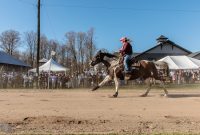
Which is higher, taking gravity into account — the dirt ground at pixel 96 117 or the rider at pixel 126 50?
the rider at pixel 126 50

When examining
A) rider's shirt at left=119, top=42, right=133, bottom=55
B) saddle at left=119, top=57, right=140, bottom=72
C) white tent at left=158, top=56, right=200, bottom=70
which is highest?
white tent at left=158, top=56, right=200, bottom=70

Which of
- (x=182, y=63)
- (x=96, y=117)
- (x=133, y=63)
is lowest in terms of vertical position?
(x=96, y=117)

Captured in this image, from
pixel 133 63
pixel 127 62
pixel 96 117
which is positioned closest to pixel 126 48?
pixel 127 62

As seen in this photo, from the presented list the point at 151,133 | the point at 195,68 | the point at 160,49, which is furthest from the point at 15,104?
the point at 160,49

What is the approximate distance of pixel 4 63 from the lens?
61906mm

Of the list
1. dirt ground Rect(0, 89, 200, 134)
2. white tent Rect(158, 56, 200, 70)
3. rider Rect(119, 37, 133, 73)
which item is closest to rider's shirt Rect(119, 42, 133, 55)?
rider Rect(119, 37, 133, 73)

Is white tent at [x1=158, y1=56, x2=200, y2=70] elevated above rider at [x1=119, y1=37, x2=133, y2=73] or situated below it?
above

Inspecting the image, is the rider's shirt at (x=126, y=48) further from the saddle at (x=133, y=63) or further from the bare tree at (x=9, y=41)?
the bare tree at (x=9, y=41)

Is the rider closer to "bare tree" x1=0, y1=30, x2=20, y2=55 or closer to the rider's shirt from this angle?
the rider's shirt

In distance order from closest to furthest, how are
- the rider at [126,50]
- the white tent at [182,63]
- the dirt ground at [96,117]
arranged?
the dirt ground at [96,117] → the rider at [126,50] → the white tent at [182,63]

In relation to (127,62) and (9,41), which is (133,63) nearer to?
(127,62)

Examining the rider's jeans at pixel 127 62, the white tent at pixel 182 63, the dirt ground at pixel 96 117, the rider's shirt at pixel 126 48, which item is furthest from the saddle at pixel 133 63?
the white tent at pixel 182 63

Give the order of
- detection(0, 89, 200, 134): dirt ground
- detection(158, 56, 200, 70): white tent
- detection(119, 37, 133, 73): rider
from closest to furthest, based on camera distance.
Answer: detection(0, 89, 200, 134): dirt ground
detection(119, 37, 133, 73): rider
detection(158, 56, 200, 70): white tent

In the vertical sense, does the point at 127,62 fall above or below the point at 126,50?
below
